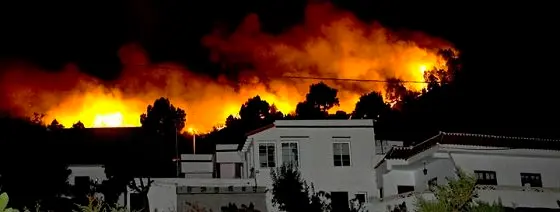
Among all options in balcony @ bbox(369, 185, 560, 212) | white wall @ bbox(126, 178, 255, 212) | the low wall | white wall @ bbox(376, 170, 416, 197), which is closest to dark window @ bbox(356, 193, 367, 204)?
white wall @ bbox(376, 170, 416, 197)

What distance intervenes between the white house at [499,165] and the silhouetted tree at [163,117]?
128ft

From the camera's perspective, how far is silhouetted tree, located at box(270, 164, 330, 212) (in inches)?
1344

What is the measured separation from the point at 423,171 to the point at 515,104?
23.6 metres

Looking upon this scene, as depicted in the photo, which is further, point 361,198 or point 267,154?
point 267,154

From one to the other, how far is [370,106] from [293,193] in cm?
3694

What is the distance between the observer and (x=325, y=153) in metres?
36.9

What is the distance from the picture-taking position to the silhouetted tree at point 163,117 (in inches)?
2690

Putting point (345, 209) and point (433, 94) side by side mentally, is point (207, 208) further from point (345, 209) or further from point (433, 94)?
point (433, 94)

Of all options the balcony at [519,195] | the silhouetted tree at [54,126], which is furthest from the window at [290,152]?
the silhouetted tree at [54,126]

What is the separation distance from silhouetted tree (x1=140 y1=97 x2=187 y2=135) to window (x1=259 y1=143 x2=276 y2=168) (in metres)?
31.9

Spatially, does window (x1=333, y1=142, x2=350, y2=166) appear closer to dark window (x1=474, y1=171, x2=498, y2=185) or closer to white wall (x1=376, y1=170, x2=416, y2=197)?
white wall (x1=376, y1=170, x2=416, y2=197)

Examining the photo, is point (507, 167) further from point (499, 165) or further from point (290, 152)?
point (290, 152)

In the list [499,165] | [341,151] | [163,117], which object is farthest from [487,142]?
[163,117]

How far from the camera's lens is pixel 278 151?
36.6 meters
